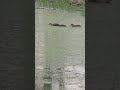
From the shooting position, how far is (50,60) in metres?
9.80

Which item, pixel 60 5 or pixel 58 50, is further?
pixel 60 5

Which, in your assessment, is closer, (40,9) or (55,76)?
(55,76)

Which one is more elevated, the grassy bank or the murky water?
the grassy bank

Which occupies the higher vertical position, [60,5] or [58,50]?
[60,5]

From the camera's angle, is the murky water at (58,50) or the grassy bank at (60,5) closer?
the murky water at (58,50)

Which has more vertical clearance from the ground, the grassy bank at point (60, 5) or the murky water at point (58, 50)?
the grassy bank at point (60, 5)

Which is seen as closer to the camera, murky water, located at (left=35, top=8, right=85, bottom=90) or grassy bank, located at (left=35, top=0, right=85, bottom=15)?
murky water, located at (left=35, top=8, right=85, bottom=90)
